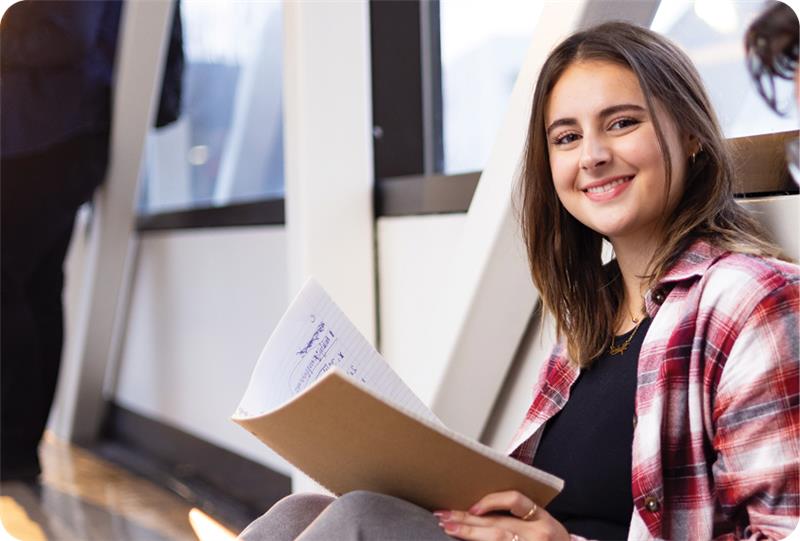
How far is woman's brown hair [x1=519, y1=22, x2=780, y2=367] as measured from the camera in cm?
115

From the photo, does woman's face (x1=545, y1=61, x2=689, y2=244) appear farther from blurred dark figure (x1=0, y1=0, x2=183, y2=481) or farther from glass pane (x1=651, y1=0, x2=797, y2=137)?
blurred dark figure (x1=0, y1=0, x2=183, y2=481)

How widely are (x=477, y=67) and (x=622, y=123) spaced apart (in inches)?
43.8

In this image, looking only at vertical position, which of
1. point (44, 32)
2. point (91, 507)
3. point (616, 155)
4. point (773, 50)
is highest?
point (44, 32)

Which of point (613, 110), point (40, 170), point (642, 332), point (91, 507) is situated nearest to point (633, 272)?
point (642, 332)

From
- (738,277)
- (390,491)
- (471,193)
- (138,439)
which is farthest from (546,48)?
(138,439)

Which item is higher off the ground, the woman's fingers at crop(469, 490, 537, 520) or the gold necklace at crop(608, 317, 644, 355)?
the gold necklace at crop(608, 317, 644, 355)

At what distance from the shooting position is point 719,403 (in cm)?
101

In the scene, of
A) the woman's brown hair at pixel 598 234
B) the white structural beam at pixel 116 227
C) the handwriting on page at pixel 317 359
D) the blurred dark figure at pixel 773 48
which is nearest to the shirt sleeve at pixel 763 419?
the woman's brown hair at pixel 598 234

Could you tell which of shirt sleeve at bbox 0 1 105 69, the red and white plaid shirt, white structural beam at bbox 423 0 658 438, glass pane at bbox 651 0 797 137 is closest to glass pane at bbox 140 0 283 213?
shirt sleeve at bbox 0 1 105 69

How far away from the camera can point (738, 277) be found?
1.03 meters

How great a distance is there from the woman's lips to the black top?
144 mm

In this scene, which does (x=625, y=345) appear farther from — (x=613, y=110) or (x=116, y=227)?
(x=116, y=227)

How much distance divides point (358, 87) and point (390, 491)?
122 centimetres

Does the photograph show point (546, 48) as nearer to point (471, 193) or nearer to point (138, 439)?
point (471, 193)
